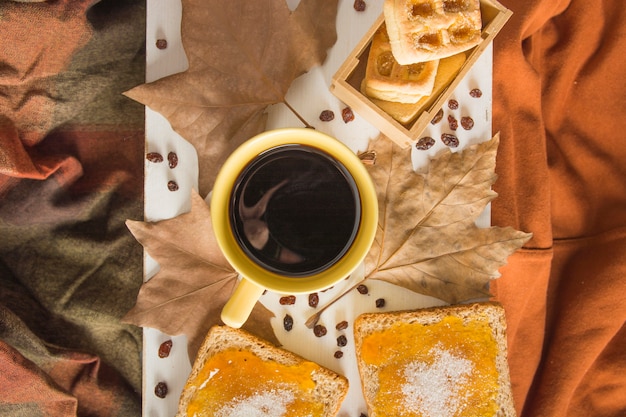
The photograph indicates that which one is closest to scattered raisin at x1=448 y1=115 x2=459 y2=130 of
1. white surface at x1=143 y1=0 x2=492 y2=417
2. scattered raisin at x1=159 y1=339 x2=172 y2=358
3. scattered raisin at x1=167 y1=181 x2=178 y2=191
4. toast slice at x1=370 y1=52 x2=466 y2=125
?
white surface at x1=143 y1=0 x2=492 y2=417

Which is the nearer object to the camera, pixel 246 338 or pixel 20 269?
pixel 246 338

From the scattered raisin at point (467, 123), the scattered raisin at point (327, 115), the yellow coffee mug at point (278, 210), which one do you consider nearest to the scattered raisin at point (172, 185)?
the yellow coffee mug at point (278, 210)

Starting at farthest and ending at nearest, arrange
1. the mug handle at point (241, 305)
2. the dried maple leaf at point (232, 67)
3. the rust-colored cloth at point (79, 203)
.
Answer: the rust-colored cloth at point (79, 203) < the dried maple leaf at point (232, 67) < the mug handle at point (241, 305)

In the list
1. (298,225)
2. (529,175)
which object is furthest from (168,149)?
(529,175)

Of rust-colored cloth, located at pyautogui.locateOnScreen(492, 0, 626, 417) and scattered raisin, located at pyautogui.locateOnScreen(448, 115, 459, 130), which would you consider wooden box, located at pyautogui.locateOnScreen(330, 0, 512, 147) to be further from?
rust-colored cloth, located at pyautogui.locateOnScreen(492, 0, 626, 417)

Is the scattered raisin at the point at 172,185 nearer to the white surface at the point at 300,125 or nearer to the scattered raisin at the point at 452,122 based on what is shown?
the white surface at the point at 300,125

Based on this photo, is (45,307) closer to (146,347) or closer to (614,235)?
A: (146,347)
